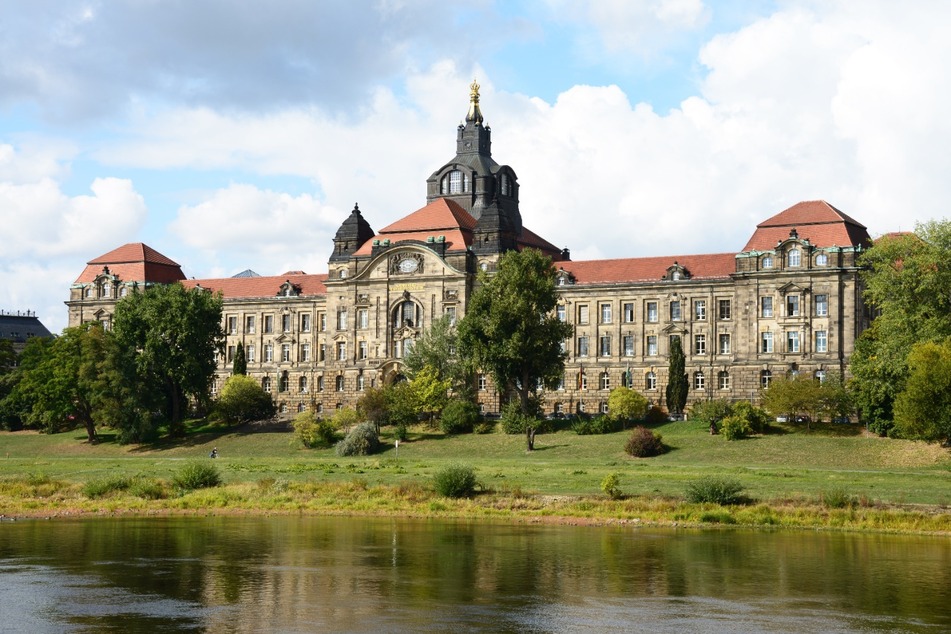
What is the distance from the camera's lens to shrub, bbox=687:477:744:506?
58.5m

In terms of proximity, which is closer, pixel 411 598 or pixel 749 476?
pixel 411 598

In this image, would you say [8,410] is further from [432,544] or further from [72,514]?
[432,544]

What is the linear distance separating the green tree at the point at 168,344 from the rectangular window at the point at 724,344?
43.0m

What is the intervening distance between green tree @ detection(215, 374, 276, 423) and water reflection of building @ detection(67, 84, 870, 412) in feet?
29.2

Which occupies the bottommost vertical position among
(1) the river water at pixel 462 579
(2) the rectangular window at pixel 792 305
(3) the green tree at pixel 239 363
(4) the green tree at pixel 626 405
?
(1) the river water at pixel 462 579

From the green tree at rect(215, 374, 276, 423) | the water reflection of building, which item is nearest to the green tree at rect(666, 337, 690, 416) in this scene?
the water reflection of building

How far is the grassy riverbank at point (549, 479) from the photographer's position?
57.3 metres

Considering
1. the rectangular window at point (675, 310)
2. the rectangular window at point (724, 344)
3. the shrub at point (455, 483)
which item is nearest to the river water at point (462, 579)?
the shrub at point (455, 483)

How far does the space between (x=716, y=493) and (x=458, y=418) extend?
149 feet

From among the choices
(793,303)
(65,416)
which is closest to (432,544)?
(793,303)

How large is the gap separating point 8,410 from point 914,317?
7775cm

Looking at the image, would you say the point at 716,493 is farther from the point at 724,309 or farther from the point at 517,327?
the point at 724,309

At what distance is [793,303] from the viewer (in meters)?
109

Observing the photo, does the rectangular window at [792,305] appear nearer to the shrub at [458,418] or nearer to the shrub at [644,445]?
the shrub at [644,445]
